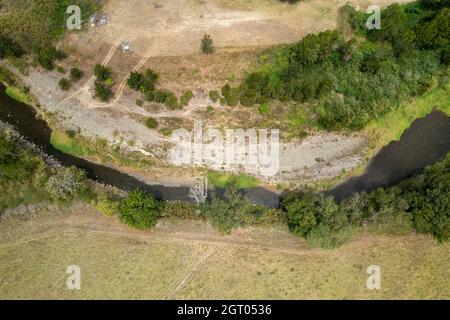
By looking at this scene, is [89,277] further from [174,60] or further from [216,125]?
[174,60]

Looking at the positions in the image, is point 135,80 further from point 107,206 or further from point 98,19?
point 107,206

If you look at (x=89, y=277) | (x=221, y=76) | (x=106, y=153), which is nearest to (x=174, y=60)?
(x=221, y=76)

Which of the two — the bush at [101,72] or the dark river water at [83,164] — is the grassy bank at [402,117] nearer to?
the dark river water at [83,164]

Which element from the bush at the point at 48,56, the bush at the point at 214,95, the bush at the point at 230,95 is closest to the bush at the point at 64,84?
the bush at the point at 48,56

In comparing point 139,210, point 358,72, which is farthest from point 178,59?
point 358,72
